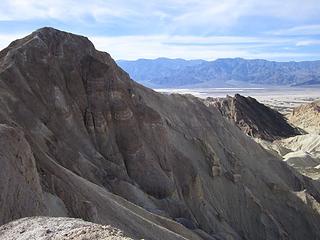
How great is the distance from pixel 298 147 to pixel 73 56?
173ft

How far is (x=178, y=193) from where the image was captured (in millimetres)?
28078

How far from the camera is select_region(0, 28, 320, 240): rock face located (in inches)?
701

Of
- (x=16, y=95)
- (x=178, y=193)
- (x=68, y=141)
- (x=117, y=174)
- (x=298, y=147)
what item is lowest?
(x=298, y=147)

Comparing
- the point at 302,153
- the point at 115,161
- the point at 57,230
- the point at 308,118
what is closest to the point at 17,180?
the point at 57,230

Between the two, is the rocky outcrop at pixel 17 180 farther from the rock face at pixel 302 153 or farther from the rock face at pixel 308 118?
the rock face at pixel 308 118

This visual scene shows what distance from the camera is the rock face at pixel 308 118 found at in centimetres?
10174

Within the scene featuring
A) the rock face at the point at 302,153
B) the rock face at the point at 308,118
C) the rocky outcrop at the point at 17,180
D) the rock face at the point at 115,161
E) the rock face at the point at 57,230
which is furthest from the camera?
the rock face at the point at 308,118

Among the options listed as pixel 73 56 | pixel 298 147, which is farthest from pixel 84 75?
pixel 298 147

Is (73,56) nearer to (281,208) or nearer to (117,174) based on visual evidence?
(117,174)

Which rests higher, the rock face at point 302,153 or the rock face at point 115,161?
the rock face at point 115,161

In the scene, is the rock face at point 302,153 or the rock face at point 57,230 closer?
the rock face at point 57,230

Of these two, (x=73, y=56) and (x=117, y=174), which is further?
(x=73, y=56)

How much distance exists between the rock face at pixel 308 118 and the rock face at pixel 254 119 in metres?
8.64

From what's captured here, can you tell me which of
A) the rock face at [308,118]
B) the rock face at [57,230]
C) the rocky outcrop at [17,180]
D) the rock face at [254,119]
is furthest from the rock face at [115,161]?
the rock face at [308,118]
